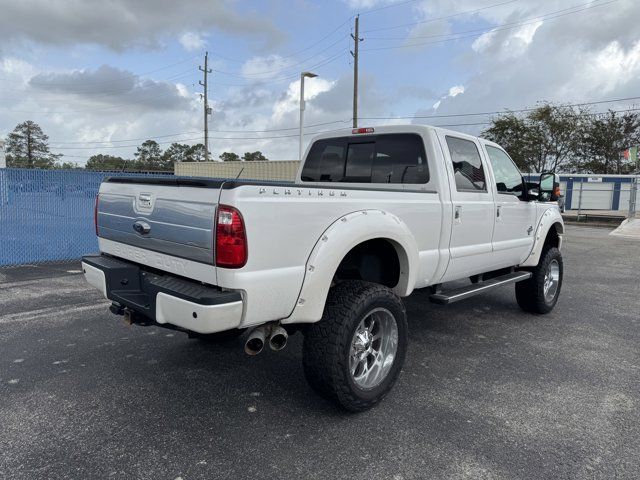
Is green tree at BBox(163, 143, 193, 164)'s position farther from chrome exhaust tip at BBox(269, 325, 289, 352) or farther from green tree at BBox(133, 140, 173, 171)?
chrome exhaust tip at BBox(269, 325, 289, 352)

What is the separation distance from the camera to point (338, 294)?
3.11 meters

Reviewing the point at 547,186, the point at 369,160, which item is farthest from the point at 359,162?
the point at 547,186

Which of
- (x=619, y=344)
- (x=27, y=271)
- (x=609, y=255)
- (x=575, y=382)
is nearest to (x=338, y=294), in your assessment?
(x=575, y=382)

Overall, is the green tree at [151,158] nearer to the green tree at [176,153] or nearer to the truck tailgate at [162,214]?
the green tree at [176,153]

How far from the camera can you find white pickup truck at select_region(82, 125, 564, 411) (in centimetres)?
256

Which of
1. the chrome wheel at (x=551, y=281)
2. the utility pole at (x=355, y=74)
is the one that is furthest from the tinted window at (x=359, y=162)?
the utility pole at (x=355, y=74)

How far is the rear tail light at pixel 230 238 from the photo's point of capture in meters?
2.48

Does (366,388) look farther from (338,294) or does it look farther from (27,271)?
Result: (27,271)

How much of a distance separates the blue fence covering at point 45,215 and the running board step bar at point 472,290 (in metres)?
6.53

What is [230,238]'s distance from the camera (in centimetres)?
249

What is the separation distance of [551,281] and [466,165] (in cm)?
250

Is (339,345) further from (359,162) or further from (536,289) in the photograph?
(536,289)

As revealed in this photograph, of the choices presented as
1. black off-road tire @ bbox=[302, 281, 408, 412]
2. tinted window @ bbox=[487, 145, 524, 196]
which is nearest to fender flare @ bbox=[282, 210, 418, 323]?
black off-road tire @ bbox=[302, 281, 408, 412]

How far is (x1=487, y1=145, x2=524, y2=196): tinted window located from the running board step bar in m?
0.88
